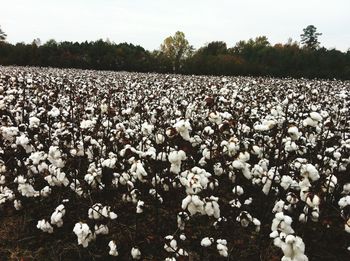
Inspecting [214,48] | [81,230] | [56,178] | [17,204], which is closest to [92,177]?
[56,178]

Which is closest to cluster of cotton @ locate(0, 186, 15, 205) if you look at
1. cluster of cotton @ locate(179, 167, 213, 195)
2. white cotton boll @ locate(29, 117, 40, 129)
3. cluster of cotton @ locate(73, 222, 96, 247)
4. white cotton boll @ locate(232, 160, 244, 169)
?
white cotton boll @ locate(29, 117, 40, 129)

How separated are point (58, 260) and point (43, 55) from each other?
146 feet

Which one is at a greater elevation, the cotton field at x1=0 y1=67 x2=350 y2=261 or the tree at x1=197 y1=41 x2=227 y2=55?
the tree at x1=197 y1=41 x2=227 y2=55

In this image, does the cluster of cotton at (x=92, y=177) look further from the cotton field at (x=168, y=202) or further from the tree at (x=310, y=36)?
the tree at (x=310, y=36)

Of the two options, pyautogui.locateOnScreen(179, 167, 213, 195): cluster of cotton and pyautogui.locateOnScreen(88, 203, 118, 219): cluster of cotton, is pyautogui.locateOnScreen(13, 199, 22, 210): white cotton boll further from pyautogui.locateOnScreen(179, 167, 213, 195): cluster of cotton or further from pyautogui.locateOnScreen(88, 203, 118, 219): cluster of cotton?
pyautogui.locateOnScreen(179, 167, 213, 195): cluster of cotton

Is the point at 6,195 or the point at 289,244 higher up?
the point at 289,244

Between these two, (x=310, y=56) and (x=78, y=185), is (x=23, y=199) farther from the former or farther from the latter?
(x=310, y=56)

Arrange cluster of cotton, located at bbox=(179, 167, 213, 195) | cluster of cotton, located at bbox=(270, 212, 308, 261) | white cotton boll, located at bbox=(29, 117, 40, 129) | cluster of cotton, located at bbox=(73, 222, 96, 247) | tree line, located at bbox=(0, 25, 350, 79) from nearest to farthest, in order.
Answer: cluster of cotton, located at bbox=(270, 212, 308, 261)
cluster of cotton, located at bbox=(179, 167, 213, 195)
cluster of cotton, located at bbox=(73, 222, 96, 247)
white cotton boll, located at bbox=(29, 117, 40, 129)
tree line, located at bbox=(0, 25, 350, 79)

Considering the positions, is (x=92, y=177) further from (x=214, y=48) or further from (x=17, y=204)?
(x=214, y=48)

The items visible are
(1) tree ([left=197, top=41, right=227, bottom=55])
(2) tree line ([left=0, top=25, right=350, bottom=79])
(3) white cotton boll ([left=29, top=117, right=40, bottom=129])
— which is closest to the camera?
(3) white cotton boll ([left=29, top=117, right=40, bottom=129])

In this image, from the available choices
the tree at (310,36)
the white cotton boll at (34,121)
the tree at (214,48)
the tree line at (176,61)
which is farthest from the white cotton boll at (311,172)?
the tree at (310,36)

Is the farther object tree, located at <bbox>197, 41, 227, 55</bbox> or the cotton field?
tree, located at <bbox>197, 41, 227, 55</bbox>

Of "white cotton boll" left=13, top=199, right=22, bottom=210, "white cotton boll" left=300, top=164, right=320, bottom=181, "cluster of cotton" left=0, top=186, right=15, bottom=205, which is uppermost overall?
"white cotton boll" left=300, top=164, right=320, bottom=181

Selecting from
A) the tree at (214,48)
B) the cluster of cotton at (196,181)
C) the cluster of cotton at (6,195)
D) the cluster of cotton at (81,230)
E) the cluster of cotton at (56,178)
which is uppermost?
the tree at (214,48)
